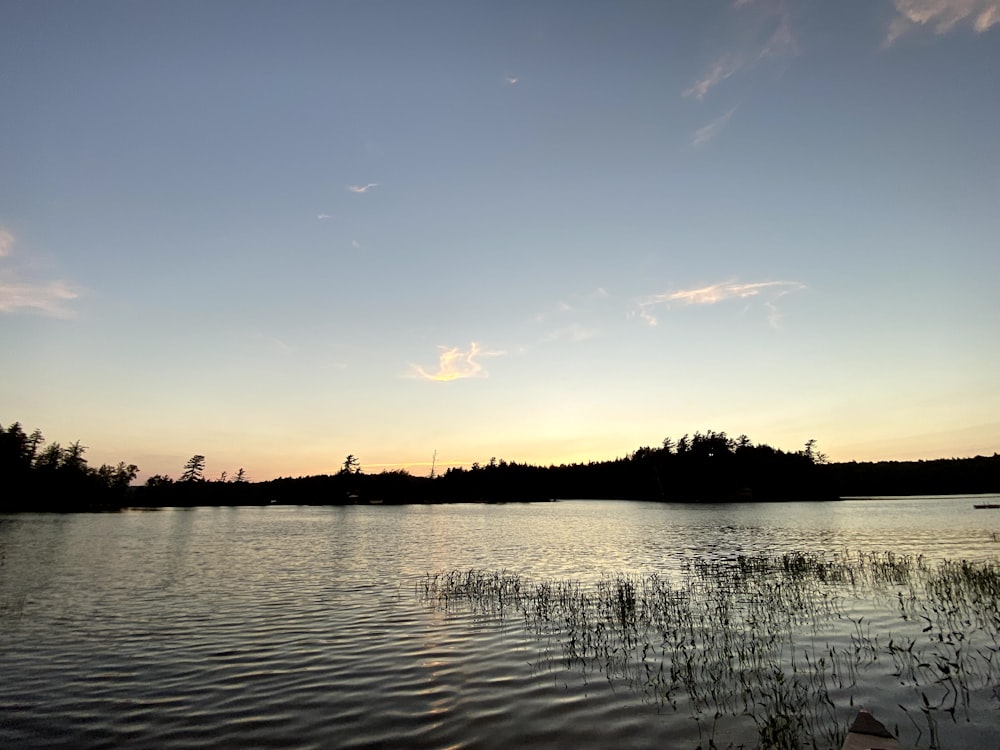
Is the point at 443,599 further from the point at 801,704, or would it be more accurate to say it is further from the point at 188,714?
the point at 801,704

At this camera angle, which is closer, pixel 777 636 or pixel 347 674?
pixel 347 674

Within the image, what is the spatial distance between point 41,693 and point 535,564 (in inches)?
1221

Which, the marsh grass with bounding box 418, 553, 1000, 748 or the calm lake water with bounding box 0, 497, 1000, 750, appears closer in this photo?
the calm lake water with bounding box 0, 497, 1000, 750

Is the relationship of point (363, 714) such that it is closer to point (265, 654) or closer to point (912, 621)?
point (265, 654)

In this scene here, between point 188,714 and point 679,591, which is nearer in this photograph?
point 188,714

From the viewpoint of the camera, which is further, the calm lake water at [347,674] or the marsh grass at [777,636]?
the marsh grass at [777,636]

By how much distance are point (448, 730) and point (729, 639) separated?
34.9 feet

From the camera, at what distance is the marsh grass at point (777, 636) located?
A: 464 inches

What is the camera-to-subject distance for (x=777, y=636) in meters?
18.0

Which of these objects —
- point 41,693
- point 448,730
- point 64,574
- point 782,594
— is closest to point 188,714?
point 41,693

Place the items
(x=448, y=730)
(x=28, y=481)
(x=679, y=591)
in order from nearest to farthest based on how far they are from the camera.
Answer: (x=448, y=730) → (x=679, y=591) → (x=28, y=481)

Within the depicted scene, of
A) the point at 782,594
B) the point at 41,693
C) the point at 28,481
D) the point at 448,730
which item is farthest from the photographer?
the point at 28,481

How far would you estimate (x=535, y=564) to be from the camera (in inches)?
1599

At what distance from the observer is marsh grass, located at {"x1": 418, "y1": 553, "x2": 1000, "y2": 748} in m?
11.8
